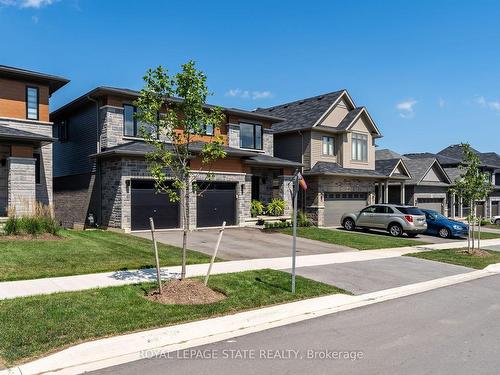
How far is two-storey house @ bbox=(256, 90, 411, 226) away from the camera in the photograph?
2797cm

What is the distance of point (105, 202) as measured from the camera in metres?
20.8

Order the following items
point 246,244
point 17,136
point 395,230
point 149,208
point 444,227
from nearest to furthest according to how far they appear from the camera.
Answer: point 17,136, point 246,244, point 149,208, point 395,230, point 444,227

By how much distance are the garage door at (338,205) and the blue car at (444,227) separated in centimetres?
530

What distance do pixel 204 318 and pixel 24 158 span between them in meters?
13.9

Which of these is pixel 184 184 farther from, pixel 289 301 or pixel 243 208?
pixel 243 208

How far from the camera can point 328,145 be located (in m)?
29.8

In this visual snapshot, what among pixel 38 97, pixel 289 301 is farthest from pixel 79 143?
pixel 289 301

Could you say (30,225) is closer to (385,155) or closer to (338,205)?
(338,205)

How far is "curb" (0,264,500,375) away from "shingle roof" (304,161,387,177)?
1751cm

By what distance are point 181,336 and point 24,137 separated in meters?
13.7

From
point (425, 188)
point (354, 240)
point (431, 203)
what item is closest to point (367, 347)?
point (354, 240)

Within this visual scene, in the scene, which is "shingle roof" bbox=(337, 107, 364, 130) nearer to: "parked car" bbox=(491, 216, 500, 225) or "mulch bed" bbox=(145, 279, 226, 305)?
"parked car" bbox=(491, 216, 500, 225)

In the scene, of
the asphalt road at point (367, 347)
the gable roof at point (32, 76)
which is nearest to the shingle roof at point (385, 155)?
the gable roof at point (32, 76)

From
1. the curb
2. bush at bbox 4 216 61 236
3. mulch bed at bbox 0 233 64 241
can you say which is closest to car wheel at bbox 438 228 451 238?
the curb
